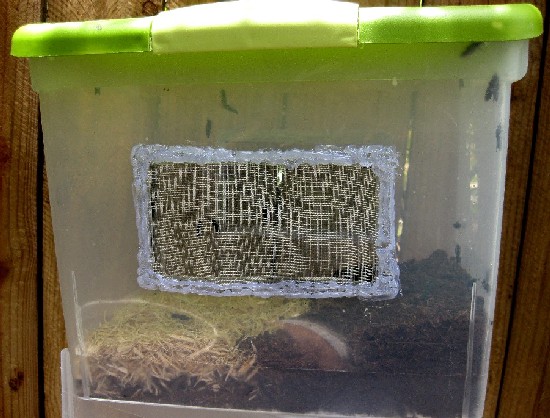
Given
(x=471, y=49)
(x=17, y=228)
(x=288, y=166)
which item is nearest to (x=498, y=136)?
(x=471, y=49)

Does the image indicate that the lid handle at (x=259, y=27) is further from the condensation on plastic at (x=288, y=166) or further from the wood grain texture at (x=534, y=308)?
the wood grain texture at (x=534, y=308)

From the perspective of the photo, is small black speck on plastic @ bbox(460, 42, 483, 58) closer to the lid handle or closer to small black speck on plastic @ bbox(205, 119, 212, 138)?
the lid handle

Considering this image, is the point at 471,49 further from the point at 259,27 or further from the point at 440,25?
the point at 259,27

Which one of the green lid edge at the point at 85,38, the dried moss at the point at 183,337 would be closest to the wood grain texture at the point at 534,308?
the dried moss at the point at 183,337

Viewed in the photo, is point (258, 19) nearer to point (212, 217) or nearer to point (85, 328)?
point (212, 217)

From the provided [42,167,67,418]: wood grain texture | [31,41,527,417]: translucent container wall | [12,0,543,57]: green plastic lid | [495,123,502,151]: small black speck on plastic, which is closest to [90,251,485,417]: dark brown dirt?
[31,41,527,417]: translucent container wall

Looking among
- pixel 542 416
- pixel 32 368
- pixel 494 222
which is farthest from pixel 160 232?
pixel 542 416

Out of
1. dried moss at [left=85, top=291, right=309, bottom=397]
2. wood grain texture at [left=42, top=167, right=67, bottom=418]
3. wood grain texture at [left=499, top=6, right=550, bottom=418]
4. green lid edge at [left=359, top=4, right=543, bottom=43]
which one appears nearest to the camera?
green lid edge at [left=359, top=4, right=543, bottom=43]
